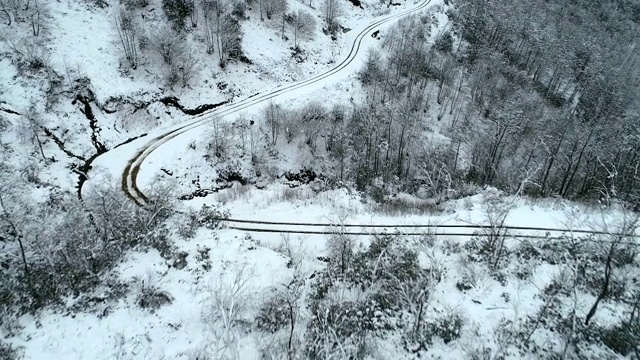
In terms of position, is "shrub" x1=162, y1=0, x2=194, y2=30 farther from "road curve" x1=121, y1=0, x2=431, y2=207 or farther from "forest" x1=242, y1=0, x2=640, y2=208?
"forest" x1=242, y1=0, x2=640, y2=208

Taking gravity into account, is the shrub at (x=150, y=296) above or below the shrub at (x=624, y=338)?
below

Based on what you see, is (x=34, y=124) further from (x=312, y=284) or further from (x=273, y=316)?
(x=312, y=284)

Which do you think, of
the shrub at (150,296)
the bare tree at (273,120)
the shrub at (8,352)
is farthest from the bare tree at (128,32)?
the shrub at (8,352)

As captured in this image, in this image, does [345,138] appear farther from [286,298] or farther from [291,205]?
[286,298]

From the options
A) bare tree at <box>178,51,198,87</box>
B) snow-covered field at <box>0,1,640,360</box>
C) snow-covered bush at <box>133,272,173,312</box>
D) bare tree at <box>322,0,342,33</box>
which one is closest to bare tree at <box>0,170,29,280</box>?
snow-covered field at <box>0,1,640,360</box>

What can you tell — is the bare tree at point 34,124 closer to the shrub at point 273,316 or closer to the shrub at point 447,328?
the shrub at point 273,316

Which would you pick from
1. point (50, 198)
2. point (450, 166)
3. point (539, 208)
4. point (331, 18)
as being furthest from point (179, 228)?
point (331, 18)
